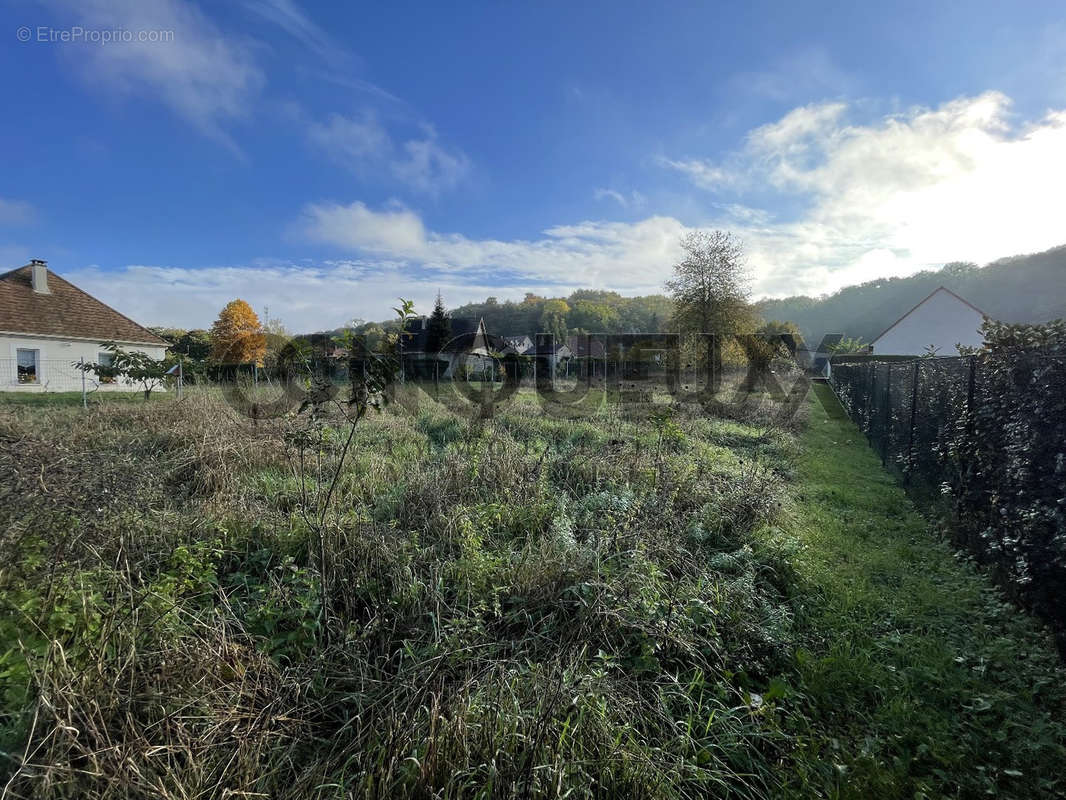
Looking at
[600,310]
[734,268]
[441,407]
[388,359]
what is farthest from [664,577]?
[600,310]

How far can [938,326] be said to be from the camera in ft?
95.3

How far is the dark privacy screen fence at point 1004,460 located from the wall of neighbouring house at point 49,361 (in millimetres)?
22331

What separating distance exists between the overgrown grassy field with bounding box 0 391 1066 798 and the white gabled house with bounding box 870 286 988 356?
3355 centimetres

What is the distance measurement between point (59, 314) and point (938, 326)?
153 feet

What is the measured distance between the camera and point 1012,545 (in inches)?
120

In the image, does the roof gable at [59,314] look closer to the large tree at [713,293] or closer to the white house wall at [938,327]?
the large tree at [713,293]

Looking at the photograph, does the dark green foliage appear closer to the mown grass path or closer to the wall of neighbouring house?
the wall of neighbouring house

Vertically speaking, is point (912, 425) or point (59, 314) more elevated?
point (59, 314)

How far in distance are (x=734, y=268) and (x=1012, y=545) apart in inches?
818

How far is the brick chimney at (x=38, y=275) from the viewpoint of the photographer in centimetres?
1834

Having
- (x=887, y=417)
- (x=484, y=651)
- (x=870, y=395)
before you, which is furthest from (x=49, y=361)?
(x=870, y=395)

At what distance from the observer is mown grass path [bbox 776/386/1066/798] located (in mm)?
1811

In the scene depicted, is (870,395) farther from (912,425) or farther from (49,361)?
(49,361)

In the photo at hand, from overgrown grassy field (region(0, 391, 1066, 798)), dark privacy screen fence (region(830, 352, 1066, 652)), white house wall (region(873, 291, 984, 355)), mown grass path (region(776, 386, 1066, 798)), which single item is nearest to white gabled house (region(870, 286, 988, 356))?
white house wall (region(873, 291, 984, 355))
